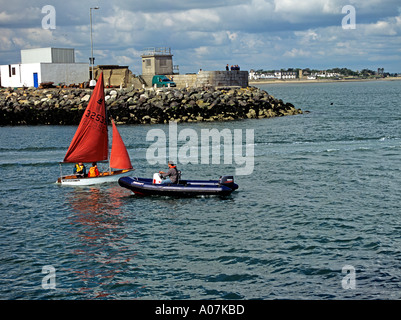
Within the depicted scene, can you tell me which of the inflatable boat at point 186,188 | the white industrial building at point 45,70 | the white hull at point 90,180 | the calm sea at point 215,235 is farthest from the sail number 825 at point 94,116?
the white industrial building at point 45,70

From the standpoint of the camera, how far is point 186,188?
31656 mm

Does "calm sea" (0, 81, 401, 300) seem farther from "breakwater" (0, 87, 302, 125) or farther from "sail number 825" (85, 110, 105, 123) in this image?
"breakwater" (0, 87, 302, 125)

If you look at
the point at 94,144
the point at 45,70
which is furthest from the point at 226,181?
the point at 45,70

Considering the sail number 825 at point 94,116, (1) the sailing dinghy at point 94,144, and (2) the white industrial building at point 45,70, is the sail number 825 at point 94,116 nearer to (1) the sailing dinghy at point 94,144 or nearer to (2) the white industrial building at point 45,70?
(1) the sailing dinghy at point 94,144

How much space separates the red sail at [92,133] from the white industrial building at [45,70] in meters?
62.2

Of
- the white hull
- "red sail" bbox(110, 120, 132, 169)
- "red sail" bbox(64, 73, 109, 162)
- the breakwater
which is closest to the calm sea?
the white hull

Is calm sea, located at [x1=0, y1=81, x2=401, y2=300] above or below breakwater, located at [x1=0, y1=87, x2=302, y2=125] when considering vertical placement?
below

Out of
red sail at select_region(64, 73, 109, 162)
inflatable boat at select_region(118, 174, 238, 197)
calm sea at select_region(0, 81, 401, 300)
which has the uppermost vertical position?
red sail at select_region(64, 73, 109, 162)

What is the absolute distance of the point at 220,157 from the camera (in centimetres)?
4744

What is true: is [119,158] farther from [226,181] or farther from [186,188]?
[226,181]

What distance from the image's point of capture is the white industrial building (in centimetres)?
9538

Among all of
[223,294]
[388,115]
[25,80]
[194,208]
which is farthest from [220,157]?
Result: [25,80]

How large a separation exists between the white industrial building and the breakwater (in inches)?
446

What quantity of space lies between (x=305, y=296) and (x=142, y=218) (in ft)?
41.0
